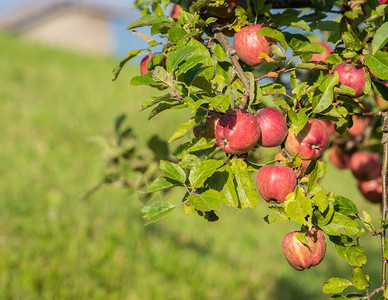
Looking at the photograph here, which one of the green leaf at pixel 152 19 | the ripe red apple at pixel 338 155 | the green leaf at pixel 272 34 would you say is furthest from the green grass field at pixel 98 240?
the green leaf at pixel 272 34

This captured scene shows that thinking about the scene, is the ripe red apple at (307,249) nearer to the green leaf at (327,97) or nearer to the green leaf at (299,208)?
the green leaf at (299,208)

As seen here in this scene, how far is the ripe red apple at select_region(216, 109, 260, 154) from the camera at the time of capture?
2.35ft

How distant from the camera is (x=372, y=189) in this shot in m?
1.41

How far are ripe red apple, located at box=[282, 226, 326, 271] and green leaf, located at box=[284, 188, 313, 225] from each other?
0.07 metres

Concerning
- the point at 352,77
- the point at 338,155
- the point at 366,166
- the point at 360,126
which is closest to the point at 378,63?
the point at 352,77

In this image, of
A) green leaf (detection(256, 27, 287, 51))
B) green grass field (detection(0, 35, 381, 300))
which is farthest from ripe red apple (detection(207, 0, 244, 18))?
green grass field (detection(0, 35, 381, 300))

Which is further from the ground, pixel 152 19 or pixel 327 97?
pixel 152 19

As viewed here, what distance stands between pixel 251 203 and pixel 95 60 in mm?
8446

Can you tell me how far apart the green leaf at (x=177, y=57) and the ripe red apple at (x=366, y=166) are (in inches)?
34.7

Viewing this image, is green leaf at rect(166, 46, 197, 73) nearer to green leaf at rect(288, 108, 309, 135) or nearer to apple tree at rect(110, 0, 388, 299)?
apple tree at rect(110, 0, 388, 299)

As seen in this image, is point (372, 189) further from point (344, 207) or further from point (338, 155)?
point (344, 207)

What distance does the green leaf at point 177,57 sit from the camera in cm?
74

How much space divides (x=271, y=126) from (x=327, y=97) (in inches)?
4.5

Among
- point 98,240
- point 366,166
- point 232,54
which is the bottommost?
point 98,240
